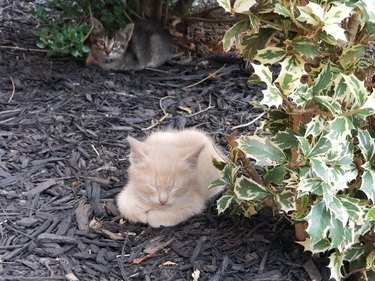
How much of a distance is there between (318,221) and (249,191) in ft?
1.61

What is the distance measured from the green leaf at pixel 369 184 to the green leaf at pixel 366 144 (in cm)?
7

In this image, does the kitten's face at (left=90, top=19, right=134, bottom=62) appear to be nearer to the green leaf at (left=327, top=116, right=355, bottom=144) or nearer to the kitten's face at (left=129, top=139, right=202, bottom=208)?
the kitten's face at (left=129, top=139, right=202, bottom=208)

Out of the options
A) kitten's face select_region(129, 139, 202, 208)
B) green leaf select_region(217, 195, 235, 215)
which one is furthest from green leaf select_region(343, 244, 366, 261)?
kitten's face select_region(129, 139, 202, 208)

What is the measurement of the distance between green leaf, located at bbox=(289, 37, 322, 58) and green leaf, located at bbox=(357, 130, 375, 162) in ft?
1.39

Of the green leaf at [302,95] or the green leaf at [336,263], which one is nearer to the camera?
the green leaf at [302,95]

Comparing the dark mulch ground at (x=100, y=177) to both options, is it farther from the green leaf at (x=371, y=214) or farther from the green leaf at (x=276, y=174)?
the green leaf at (x=371, y=214)

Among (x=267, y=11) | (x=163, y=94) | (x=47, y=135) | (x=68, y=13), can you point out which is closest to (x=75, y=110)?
(x=47, y=135)

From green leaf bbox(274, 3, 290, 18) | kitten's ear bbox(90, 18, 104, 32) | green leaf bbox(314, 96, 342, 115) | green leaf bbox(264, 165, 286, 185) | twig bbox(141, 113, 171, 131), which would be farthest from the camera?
kitten's ear bbox(90, 18, 104, 32)

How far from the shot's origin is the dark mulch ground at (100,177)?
333 centimetres

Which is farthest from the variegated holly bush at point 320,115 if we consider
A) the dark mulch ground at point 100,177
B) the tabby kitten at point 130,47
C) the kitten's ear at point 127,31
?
the kitten's ear at point 127,31

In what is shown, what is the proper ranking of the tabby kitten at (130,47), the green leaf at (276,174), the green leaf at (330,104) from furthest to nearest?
1. the tabby kitten at (130,47)
2. the green leaf at (276,174)
3. the green leaf at (330,104)

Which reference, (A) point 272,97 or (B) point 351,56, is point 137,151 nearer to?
(A) point 272,97

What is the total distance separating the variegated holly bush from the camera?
2605 mm

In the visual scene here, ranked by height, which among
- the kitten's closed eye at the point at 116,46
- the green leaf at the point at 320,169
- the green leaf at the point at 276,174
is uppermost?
the green leaf at the point at 320,169
